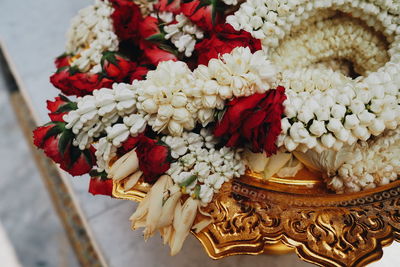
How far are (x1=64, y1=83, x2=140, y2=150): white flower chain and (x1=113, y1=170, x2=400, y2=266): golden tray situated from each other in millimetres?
75

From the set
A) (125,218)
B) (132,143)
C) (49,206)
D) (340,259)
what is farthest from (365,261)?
(49,206)

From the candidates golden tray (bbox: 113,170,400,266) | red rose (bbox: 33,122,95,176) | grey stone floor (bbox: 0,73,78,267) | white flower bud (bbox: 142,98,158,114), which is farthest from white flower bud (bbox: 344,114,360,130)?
grey stone floor (bbox: 0,73,78,267)

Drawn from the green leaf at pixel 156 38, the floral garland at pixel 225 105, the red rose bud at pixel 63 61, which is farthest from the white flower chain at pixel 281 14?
the red rose bud at pixel 63 61

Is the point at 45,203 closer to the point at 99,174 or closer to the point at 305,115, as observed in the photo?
the point at 99,174

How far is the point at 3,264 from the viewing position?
985mm

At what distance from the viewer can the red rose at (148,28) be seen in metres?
0.52

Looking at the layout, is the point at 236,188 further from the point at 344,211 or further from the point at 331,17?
the point at 331,17

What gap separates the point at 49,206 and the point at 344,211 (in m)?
0.94

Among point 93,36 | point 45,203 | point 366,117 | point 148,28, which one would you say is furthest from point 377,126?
point 45,203

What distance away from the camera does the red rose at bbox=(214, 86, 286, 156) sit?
382 millimetres

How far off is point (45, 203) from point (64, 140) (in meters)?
0.78

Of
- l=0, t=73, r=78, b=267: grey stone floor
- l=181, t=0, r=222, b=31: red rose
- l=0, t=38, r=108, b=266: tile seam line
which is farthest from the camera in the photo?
l=0, t=73, r=78, b=267: grey stone floor

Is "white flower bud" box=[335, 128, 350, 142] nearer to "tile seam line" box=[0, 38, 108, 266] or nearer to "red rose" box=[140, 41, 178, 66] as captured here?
"red rose" box=[140, 41, 178, 66]

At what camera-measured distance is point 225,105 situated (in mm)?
404
